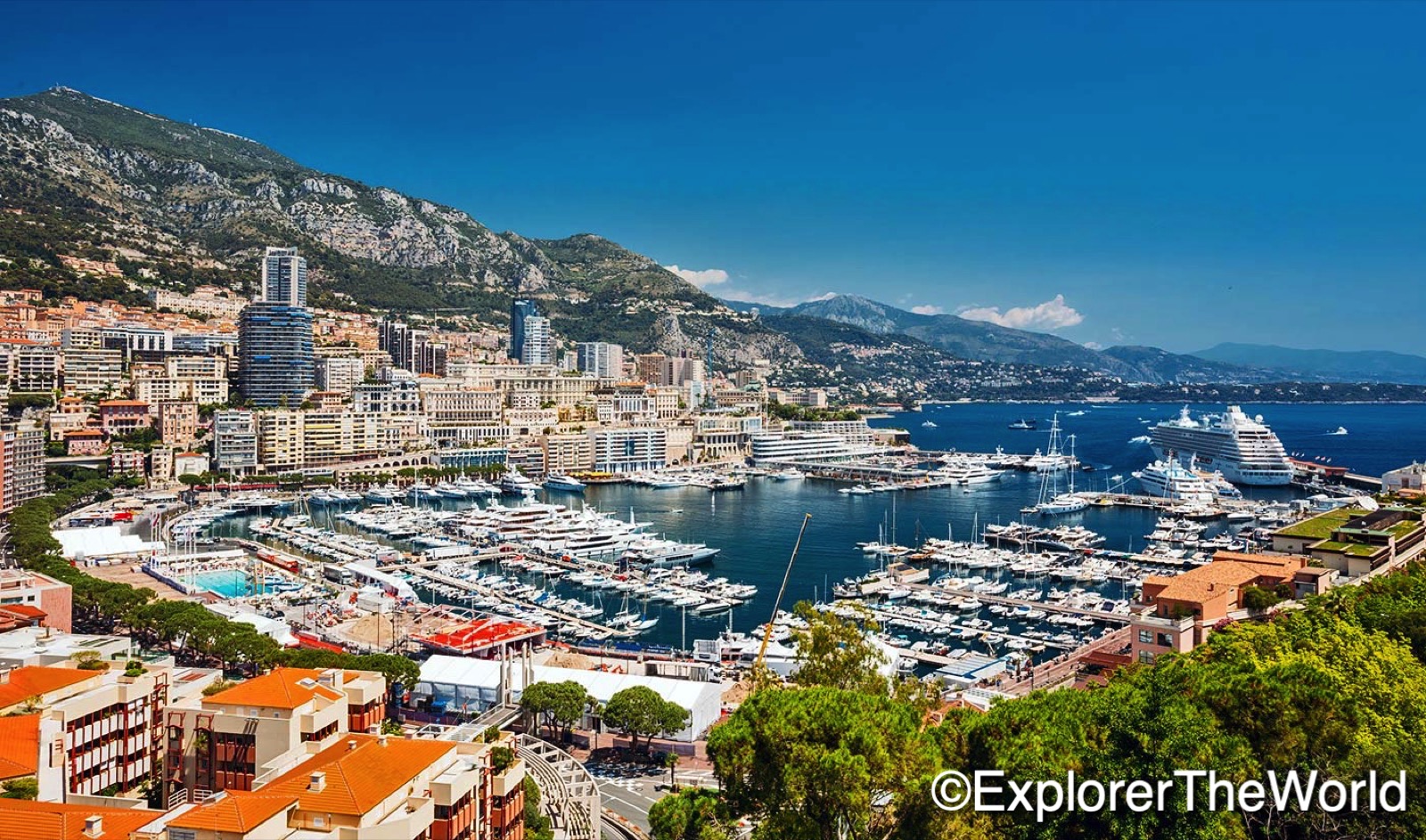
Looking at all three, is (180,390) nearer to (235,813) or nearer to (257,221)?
(257,221)

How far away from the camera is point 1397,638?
47.7ft

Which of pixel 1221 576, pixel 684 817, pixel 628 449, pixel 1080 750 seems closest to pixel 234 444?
pixel 628 449

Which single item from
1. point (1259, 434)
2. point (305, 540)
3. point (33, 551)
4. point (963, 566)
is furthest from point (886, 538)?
point (1259, 434)

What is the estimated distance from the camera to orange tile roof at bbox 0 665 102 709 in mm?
12781

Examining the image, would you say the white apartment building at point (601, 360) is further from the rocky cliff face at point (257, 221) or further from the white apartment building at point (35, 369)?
the white apartment building at point (35, 369)

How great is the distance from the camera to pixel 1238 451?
6366cm

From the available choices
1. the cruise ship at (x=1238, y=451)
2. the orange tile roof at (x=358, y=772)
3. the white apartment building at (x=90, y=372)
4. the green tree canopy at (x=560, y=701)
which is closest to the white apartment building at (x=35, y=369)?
the white apartment building at (x=90, y=372)

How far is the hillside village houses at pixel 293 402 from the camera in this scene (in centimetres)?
5706

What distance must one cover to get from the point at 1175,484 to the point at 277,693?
5301 centimetres

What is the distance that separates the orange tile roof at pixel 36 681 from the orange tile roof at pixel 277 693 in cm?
226

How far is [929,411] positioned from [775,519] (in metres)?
105

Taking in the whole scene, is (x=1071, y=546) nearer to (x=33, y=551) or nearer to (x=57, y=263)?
(x=33, y=551)

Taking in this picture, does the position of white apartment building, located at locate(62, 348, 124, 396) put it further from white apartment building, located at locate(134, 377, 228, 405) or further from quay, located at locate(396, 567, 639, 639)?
quay, located at locate(396, 567, 639, 639)

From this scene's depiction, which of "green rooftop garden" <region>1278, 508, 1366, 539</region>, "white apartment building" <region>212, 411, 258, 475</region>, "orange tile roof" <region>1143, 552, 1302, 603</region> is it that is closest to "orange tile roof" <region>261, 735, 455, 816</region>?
"orange tile roof" <region>1143, 552, 1302, 603</region>
